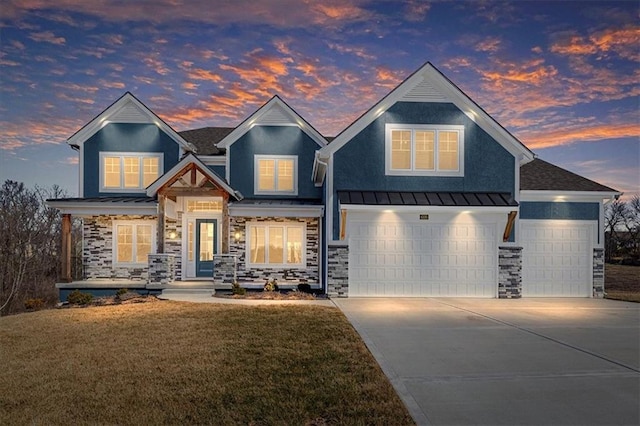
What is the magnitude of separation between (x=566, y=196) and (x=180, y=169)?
569 inches

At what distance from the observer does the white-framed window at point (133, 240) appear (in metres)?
18.1

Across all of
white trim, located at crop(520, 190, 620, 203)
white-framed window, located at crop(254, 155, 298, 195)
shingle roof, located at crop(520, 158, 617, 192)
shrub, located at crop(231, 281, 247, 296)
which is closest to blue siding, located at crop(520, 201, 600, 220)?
white trim, located at crop(520, 190, 620, 203)

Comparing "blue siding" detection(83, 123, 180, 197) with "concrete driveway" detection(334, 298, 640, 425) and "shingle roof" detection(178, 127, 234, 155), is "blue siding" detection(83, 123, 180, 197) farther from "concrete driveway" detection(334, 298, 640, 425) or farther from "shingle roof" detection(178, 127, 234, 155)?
"concrete driveway" detection(334, 298, 640, 425)

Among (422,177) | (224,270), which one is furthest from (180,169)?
(422,177)

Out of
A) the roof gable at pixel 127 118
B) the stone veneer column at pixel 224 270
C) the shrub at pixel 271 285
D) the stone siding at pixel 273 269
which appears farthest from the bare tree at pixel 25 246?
the shrub at pixel 271 285

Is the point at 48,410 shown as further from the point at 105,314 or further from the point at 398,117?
the point at 398,117

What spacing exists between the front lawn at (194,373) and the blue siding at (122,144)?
914 cm

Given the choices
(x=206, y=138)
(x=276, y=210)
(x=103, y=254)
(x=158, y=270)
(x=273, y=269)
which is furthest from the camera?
(x=206, y=138)

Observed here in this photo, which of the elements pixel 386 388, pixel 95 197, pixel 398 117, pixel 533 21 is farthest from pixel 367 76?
pixel 386 388

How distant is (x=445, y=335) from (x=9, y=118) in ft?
68.5

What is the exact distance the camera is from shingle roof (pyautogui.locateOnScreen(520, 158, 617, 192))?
619 inches

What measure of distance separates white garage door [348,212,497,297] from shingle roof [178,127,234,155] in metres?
8.23

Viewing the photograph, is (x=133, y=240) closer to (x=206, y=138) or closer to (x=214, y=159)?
(x=214, y=159)

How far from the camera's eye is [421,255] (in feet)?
49.6
